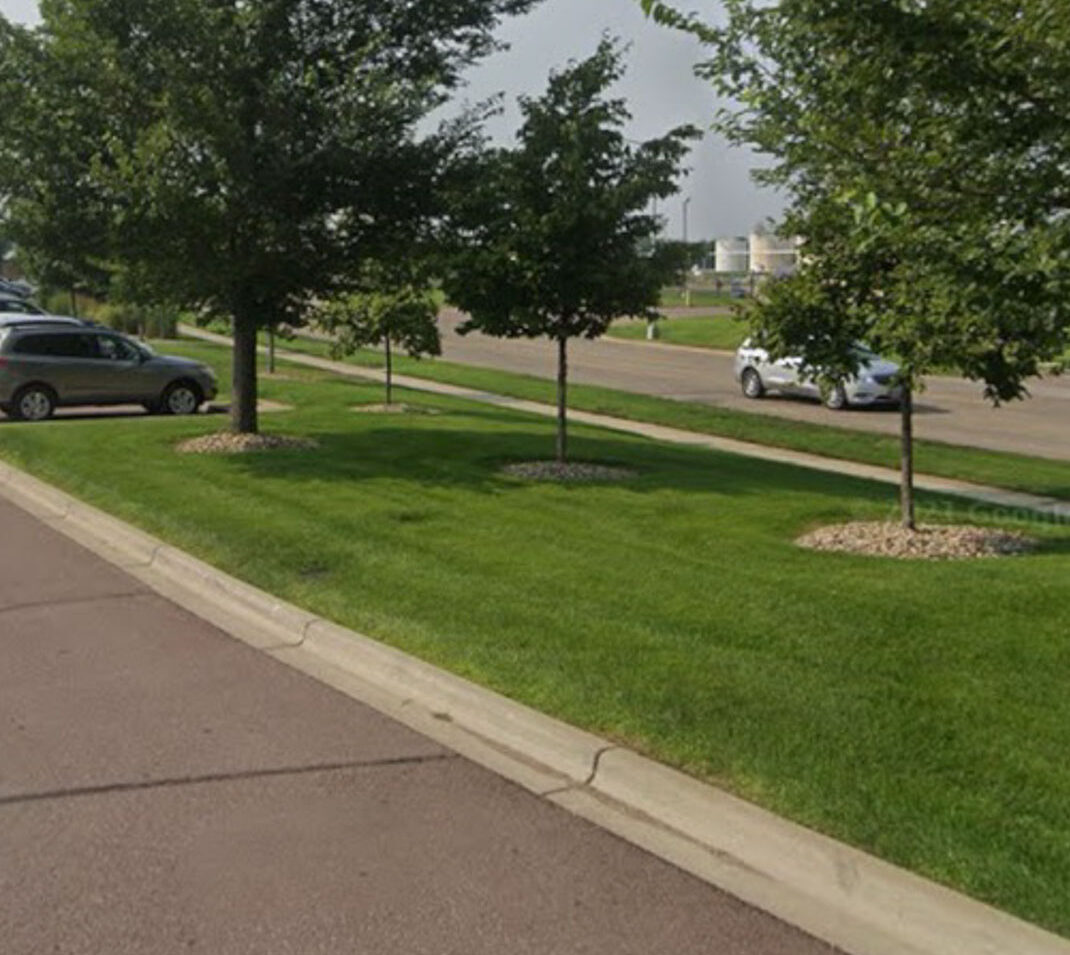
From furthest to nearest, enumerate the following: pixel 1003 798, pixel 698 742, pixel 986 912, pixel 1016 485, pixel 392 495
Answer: pixel 1016 485 → pixel 392 495 → pixel 698 742 → pixel 1003 798 → pixel 986 912

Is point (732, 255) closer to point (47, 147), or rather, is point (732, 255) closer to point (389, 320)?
point (389, 320)

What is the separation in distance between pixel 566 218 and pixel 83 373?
11426 mm

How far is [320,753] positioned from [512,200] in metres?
8.94

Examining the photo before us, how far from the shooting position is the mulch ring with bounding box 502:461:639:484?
1347 cm

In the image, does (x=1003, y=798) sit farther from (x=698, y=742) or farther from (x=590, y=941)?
(x=590, y=941)

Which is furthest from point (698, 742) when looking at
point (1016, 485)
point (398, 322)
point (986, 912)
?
point (398, 322)

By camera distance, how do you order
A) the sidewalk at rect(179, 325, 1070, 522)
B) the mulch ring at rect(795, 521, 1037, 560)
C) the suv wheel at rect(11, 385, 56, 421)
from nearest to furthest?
1. the mulch ring at rect(795, 521, 1037, 560)
2. the sidewalk at rect(179, 325, 1070, 522)
3. the suv wheel at rect(11, 385, 56, 421)

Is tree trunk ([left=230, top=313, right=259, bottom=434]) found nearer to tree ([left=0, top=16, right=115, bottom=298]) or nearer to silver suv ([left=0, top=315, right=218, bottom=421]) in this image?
tree ([left=0, top=16, right=115, bottom=298])

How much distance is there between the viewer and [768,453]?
19.9 m

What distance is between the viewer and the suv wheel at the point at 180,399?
22.3m

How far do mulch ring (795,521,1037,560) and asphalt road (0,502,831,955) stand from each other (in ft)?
15.9

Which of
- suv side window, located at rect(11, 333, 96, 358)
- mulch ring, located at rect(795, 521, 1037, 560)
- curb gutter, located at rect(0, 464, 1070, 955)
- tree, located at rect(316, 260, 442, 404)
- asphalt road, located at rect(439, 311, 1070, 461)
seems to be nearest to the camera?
curb gutter, located at rect(0, 464, 1070, 955)

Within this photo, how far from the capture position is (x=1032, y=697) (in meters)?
5.79

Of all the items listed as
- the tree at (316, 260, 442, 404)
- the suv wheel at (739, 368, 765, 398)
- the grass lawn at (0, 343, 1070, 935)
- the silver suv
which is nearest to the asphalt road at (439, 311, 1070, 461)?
the suv wheel at (739, 368, 765, 398)
